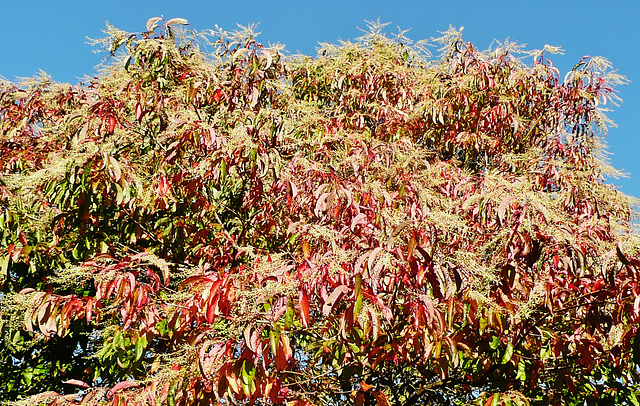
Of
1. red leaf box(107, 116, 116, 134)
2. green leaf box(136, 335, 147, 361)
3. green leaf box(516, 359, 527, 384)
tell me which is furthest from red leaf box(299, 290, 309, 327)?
red leaf box(107, 116, 116, 134)

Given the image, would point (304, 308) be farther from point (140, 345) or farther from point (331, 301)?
point (140, 345)

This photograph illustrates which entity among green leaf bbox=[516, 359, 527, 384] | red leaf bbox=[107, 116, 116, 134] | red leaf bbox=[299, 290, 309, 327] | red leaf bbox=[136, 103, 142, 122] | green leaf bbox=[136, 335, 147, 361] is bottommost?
green leaf bbox=[136, 335, 147, 361]

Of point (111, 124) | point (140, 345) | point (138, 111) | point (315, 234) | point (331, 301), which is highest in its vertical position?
point (138, 111)

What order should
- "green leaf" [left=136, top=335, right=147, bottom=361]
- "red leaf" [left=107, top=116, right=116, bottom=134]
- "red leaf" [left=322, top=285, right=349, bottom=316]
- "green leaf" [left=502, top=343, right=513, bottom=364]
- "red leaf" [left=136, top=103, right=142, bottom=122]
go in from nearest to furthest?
"red leaf" [left=322, top=285, right=349, bottom=316] → "green leaf" [left=502, top=343, right=513, bottom=364] → "green leaf" [left=136, top=335, right=147, bottom=361] → "red leaf" [left=107, top=116, right=116, bottom=134] → "red leaf" [left=136, top=103, right=142, bottom=122]

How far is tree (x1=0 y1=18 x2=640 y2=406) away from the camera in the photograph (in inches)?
92.5

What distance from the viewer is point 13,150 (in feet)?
14.7

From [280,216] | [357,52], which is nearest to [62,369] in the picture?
[280,216]

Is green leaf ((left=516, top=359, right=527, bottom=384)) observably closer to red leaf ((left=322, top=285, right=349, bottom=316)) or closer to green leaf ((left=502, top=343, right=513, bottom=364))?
green leaf ((left=502, top=343, right=513, bottom=364))

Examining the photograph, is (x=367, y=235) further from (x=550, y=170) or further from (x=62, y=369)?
(x=62, y=369)

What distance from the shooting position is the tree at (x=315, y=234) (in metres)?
2.35

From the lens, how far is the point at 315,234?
8.66 ft

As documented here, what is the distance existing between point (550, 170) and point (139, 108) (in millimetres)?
3042

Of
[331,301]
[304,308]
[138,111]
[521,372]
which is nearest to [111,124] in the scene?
[138,111]

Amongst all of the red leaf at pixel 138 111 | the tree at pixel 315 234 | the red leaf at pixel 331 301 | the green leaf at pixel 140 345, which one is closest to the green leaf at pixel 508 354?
the tree at pixel 315 234
